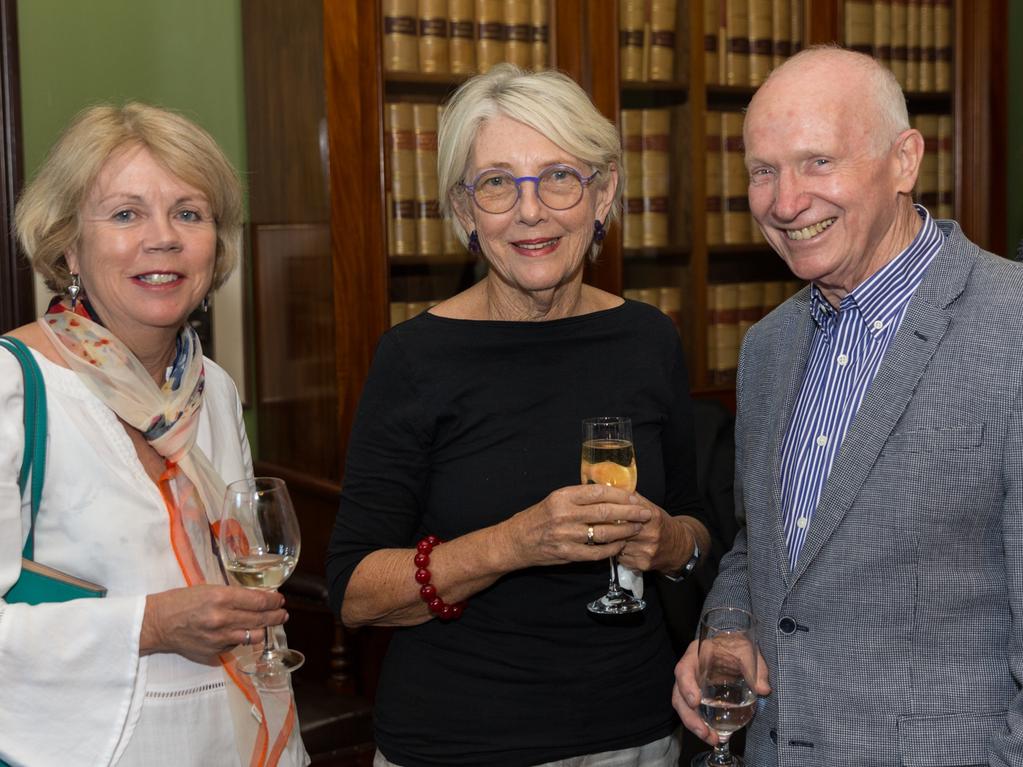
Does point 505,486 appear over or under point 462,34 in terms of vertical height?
under

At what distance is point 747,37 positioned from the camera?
12.3 ft

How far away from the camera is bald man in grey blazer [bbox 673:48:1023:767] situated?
1.34 m

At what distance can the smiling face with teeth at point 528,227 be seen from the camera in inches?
68.7

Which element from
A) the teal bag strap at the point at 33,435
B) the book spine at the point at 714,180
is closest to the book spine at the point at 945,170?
the book spine at the point at 714,180

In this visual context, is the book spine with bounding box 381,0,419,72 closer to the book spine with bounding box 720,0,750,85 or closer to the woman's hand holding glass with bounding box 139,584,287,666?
the book spine with bounding box 720,0,750,85

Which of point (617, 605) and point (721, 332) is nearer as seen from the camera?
point (617, 605)

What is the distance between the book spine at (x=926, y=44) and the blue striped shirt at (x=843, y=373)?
2.83 meters

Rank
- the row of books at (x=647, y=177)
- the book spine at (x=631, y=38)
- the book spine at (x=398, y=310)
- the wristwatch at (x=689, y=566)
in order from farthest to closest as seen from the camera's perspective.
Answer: the row of books at (x=647, y=177) < the book spine at (x=631, y=38) < the book spine at (x=398, y=310) < the wristwatch at (x=689, y=566)

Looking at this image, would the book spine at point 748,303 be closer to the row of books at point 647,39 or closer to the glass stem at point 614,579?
the row of books at point 647,39

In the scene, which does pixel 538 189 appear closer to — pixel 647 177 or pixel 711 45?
pixel 647 177

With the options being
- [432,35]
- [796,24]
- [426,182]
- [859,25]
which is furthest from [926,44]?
[426,182]

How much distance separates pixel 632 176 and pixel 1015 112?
6.09ft

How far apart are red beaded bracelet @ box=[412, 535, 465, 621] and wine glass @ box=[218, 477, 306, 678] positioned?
0.18 meters

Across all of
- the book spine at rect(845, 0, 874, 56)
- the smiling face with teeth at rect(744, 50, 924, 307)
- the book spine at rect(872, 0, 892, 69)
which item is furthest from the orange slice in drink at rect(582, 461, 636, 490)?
the book spine at rect(872, 0, 892, 69)
